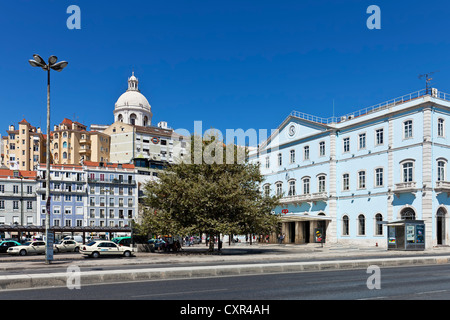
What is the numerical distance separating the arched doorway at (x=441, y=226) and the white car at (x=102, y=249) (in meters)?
29.0

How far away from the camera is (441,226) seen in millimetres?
45281

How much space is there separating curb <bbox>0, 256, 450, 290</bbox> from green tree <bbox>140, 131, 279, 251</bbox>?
14.5m

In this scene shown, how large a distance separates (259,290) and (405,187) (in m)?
35.5

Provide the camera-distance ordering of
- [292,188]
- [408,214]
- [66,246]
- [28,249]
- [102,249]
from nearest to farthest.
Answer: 1. [102,249]
2. [28,249]
3. [408,214]
4. [66,246]
5. [292,188]

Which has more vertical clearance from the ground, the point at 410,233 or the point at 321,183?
the point at 321,183

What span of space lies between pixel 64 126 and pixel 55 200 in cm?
4765

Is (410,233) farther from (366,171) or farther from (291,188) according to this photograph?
(291,188)

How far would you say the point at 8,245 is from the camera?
46.9 meters

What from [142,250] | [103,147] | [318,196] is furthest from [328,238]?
[103,147]

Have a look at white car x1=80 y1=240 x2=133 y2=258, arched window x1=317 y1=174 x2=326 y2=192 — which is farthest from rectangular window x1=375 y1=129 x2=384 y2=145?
white car x1=80 y1=240 x2=133 y2=258

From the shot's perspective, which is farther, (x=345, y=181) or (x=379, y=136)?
(x=345, y=181)

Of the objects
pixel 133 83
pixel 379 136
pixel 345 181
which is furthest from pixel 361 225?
pixel 133 83

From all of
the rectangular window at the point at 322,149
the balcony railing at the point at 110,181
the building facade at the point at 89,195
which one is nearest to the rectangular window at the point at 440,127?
the rectangular window at the point at 322,149

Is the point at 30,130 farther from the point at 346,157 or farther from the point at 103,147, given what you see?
the point at 346,157
